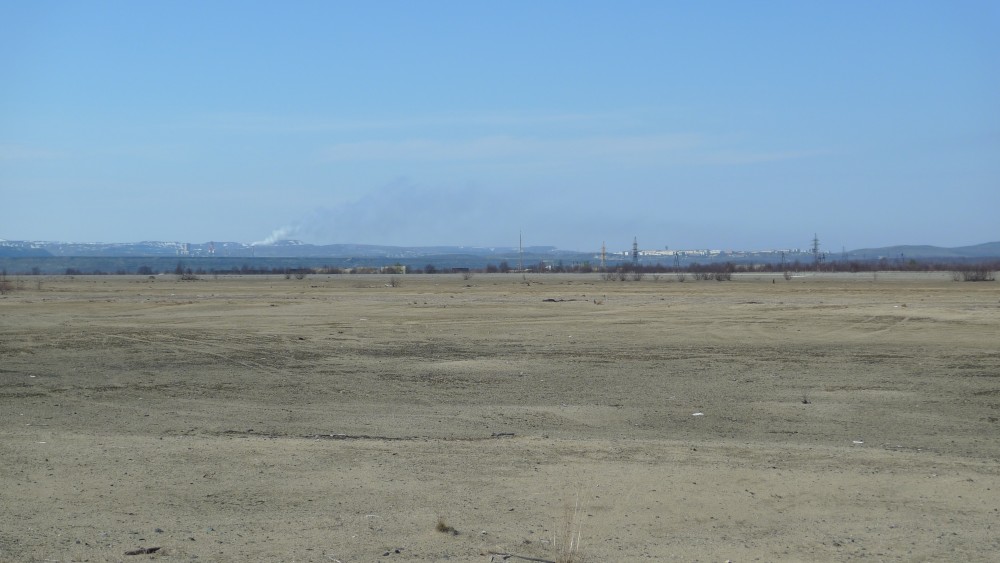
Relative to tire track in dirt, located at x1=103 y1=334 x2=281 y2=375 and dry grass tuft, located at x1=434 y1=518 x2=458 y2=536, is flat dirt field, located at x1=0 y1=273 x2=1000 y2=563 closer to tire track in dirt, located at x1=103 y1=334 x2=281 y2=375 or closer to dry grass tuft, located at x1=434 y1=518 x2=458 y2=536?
dry grass tuft, located at x1=434 y1=518 x2=458 y2=536

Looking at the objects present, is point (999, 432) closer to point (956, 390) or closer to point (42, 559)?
point (956, 390)

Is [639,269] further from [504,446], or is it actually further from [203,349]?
[504,446]

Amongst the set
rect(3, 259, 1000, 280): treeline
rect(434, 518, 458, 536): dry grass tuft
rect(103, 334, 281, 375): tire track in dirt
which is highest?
rect(3, 259, 1000, 280): treeline

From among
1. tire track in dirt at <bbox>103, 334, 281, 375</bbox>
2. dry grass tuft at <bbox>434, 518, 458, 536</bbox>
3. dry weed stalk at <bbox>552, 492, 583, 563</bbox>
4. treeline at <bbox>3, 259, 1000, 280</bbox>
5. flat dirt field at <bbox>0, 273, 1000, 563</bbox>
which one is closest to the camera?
dry weed stalk at <bbox>552, 492, 583, 563</bbox>

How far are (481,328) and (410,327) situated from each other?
6.55 feet

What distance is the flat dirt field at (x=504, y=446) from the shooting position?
8320 millimetres

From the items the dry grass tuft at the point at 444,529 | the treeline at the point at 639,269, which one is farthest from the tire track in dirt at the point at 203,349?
the treeline at the point at 639,269

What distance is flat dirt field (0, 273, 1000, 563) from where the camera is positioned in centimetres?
832

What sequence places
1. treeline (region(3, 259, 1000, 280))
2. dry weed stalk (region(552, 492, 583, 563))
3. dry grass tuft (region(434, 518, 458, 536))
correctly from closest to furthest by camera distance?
dry weed stalk (region(552, 492, 583, 563))
dry grass tuft (region(434, 518, 458, 536))
treeline (region(3, 259, 1000, 280))

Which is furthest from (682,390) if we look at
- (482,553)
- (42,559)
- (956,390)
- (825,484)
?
(42,559)

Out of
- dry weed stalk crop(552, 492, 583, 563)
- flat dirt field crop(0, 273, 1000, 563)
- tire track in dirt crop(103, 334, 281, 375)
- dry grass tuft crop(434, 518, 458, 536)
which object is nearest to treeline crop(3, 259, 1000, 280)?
flat dirt field crop(0, 273, 1000, 563)

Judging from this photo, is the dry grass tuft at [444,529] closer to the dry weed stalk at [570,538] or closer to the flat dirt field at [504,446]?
the flat dirt field at [504,446]

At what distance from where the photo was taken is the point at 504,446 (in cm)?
1198

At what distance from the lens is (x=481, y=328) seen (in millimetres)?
26797
